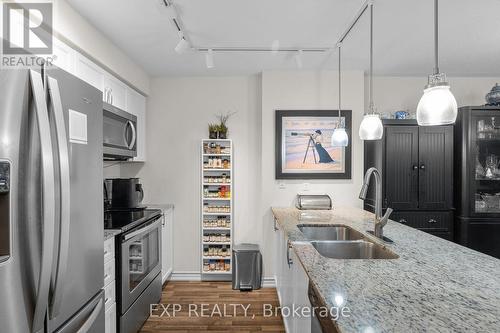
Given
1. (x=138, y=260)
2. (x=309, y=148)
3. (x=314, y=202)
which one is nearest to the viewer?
(x=138, y=260)

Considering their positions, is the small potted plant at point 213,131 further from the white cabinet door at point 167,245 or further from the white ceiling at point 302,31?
the white cabinet door at point 167,245

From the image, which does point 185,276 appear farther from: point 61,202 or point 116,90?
point 61,202

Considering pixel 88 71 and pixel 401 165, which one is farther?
pixel 401 165

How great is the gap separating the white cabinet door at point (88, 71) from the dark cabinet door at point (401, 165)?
9.26 ft

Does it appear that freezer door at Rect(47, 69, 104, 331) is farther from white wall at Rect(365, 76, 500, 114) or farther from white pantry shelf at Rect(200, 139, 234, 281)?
white wall at Rect(365, 76, 500, 114)

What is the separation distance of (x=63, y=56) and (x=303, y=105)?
7.72 ft

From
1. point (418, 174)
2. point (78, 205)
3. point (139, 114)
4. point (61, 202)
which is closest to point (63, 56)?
point (78, 205)

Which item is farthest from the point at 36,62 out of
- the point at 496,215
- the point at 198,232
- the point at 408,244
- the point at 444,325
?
the point at 496,215

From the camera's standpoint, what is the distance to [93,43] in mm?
2295

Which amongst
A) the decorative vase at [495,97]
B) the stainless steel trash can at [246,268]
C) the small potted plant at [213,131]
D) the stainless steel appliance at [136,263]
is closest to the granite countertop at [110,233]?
the stainless steel appliance at [136,263]

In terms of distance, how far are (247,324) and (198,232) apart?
4.41 ft

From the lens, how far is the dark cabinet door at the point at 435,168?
319 centimetres

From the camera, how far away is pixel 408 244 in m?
1.68

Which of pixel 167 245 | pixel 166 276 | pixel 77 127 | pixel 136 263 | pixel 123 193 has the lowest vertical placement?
pixel 166 276
